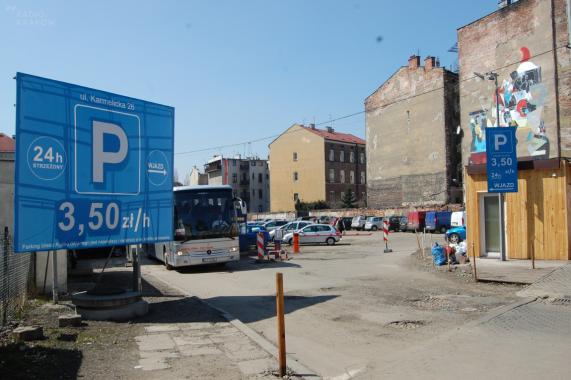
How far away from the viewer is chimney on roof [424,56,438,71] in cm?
6284

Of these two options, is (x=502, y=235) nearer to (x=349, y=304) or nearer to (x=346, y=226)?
(x=349, y=304)

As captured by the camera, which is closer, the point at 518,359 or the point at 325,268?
the point at 518,359

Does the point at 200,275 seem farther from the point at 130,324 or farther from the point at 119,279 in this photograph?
the point at 130,324

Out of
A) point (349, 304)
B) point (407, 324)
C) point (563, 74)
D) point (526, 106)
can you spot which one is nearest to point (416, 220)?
point (526, 106)

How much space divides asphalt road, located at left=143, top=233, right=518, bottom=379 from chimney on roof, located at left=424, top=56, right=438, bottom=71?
159 feet

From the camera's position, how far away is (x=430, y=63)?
206ft

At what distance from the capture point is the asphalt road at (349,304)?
25.0 ft

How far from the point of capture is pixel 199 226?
1877 centimetres

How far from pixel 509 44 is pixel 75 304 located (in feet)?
162

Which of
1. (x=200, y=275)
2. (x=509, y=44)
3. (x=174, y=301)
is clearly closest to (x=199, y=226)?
(x=200, y=275)

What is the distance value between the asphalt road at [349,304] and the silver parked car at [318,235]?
13469 mm

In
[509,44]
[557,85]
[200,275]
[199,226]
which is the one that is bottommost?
[200,275]

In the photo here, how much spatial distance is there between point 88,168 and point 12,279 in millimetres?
2518

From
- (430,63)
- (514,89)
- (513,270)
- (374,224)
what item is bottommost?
(513,270)
